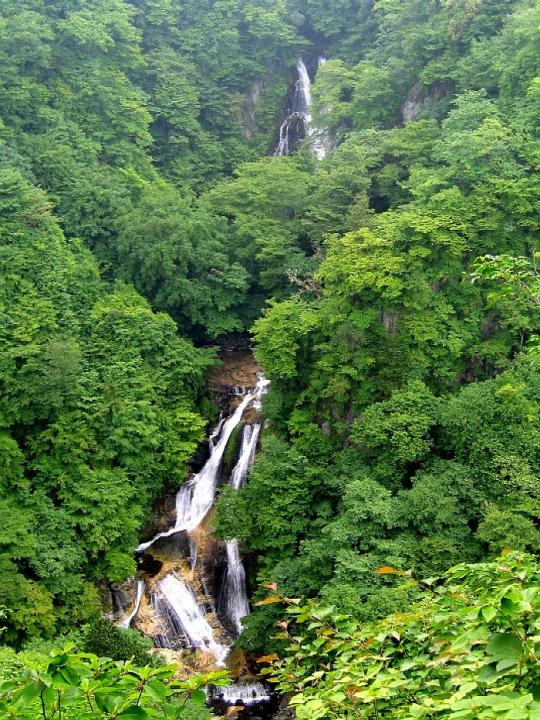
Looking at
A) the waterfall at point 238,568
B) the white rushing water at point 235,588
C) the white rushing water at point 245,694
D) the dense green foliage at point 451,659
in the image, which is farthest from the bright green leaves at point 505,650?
the white rushing water at point 235,588

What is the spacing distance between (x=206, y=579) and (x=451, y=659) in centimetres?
1261

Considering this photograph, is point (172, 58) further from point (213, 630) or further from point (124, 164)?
point (213, 630)

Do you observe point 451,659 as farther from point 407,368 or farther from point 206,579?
point 206,579

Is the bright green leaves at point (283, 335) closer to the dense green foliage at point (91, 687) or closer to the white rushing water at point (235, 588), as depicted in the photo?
the white rushing water at point (235, 588)

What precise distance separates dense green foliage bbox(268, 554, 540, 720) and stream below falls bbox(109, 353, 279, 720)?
9.87 m

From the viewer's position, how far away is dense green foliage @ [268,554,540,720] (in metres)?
2.22

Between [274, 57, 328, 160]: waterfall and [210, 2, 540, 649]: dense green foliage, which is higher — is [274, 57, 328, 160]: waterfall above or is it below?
above

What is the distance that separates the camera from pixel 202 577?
14.7 meters

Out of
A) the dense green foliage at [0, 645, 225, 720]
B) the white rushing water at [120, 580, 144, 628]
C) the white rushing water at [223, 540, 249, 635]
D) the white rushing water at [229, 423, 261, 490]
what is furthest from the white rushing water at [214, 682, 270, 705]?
the dense green foliage at [0, 645, 225, 720]

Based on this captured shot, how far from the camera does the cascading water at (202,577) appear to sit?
13688mm

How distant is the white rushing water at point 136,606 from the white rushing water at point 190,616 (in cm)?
44

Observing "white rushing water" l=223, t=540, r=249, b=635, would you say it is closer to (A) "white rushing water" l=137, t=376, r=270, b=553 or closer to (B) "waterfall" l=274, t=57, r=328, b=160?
(A) "white rushing water" l=137, t=376, r=270, b=553

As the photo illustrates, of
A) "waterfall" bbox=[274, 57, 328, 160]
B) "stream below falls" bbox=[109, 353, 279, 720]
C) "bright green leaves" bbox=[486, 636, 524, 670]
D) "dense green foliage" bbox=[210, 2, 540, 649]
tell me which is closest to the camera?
"bright green leaves" bbox=[486, 636, 524, 670]

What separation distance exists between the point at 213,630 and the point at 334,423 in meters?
5.50
